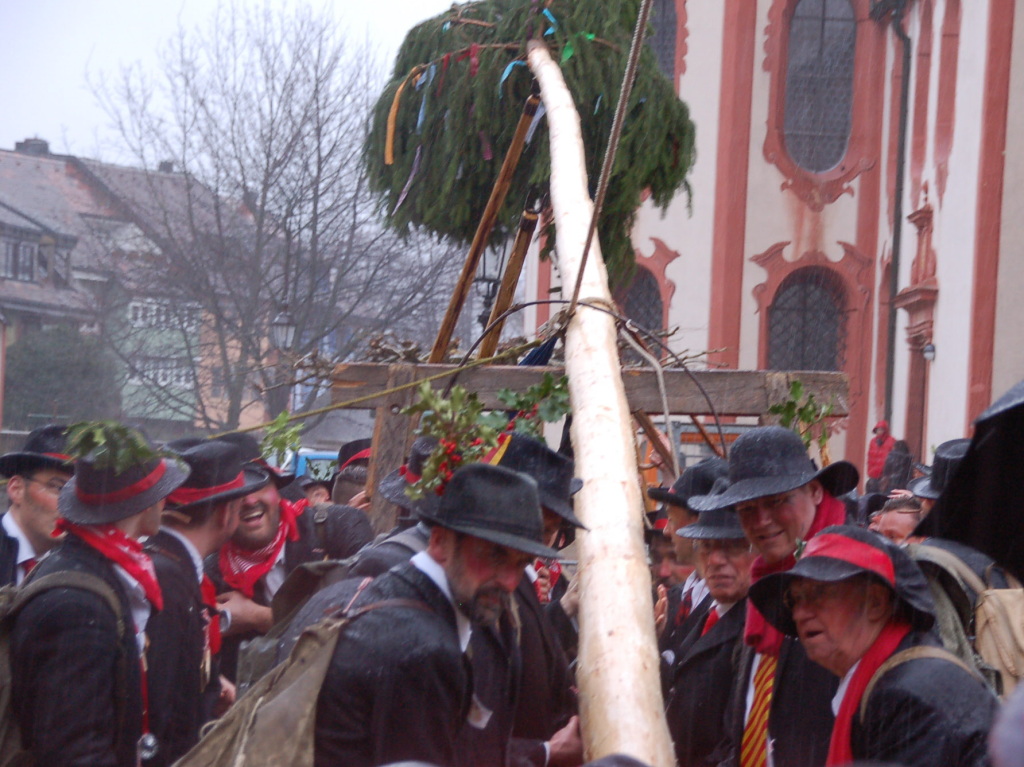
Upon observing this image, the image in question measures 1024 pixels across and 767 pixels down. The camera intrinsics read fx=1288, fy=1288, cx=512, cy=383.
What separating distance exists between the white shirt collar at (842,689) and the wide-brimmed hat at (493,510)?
0.74 m

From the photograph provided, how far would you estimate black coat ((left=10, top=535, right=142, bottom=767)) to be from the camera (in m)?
3.29

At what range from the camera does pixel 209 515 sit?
450cm

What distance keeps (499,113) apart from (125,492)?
4911mm

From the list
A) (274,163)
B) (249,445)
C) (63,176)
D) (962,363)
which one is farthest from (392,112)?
(63,176)

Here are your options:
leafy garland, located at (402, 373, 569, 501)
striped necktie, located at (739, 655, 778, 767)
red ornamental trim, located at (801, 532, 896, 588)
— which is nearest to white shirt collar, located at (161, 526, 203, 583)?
leafy garland, located at (402, 373, 569, 501)

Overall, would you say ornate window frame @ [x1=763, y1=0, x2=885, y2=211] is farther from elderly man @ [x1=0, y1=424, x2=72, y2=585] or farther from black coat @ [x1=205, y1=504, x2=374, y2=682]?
elderly man @ [x1=0, y1=424, x2=72, y2=585]

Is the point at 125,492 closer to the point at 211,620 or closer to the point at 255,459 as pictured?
the point at 211,620

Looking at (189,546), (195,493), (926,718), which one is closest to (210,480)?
(195,493)

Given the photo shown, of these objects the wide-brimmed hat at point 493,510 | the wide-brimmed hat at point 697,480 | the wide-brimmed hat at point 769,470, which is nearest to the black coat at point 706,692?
the wide-brimmed hat at point 769,470

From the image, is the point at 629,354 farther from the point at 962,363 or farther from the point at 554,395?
the point at 962,363

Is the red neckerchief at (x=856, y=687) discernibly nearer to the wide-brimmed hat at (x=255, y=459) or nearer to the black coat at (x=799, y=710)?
the black coat at (x=799, y=710)

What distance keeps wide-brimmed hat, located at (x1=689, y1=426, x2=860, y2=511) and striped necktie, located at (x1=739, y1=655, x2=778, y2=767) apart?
0.48 meters

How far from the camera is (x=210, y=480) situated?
→ 459 centimetres

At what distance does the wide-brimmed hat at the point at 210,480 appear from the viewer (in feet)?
14.8
